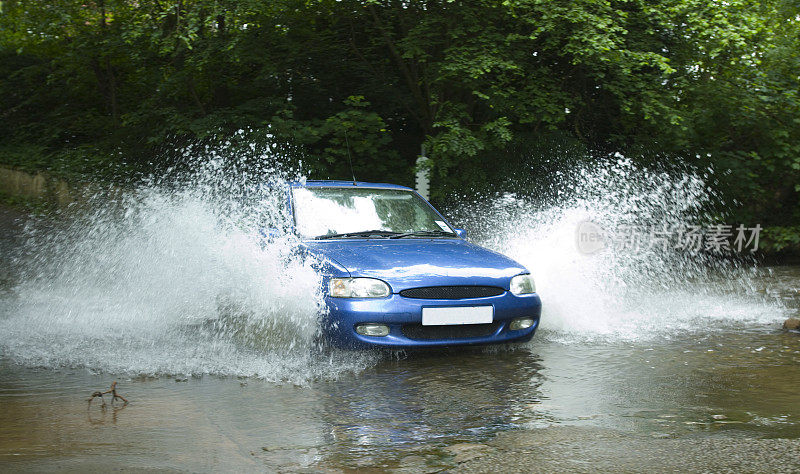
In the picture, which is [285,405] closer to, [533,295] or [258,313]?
[258,313]

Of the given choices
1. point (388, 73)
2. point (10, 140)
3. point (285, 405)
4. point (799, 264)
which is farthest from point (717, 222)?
point (10, 140)

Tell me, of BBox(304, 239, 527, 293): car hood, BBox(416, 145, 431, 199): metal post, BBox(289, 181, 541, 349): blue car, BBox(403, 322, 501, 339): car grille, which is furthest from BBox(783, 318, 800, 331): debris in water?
BBox(416, 145, 431, 199): metal post

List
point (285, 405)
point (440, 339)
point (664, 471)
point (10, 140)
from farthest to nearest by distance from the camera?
point (10, 140) → point (440, 339) → point (285, 405) → point (664, 471)

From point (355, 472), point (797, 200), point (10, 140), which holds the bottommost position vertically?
point (355, 472)

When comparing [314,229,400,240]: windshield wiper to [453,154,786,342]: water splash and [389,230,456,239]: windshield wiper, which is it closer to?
[389,230,456,239]: windshield wiper

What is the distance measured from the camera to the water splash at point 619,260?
7776 millimetres

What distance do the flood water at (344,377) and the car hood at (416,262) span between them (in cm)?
36

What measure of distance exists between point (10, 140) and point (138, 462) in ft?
51.3

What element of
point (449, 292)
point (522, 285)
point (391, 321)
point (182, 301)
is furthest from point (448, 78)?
point (391, 321)

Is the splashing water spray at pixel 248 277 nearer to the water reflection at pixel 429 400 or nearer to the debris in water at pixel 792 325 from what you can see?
the water reflection at pixel 429 400

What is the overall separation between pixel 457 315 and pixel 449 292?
0.18 m

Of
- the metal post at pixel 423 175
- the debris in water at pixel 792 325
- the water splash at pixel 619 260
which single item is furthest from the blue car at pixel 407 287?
the metal post at pixel 423 175

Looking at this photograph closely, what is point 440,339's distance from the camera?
5.75 meters

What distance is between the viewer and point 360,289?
5.63m
